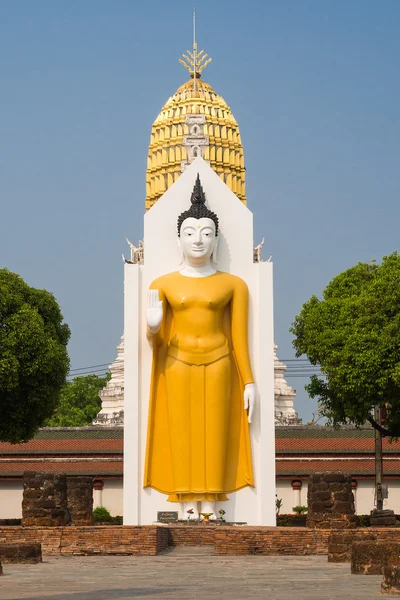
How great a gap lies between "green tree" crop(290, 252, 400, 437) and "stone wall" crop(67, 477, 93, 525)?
6888 millimetres

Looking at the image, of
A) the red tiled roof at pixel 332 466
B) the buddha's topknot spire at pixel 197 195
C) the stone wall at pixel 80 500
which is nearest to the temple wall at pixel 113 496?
the red tiled roof at pixel 332 466

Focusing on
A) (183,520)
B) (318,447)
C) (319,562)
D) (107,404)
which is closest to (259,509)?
(183,520)

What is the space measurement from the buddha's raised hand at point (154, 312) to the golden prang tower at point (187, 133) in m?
32.6

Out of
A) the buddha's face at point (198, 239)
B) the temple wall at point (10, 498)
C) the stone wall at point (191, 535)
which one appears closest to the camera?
the stone wall at point (191, 535)

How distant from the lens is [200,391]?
25.7 m

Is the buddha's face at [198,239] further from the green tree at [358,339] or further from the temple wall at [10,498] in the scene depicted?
the temple wall at [10,498]

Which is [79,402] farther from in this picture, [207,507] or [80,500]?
[207,507]

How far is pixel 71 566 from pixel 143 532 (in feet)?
10.4

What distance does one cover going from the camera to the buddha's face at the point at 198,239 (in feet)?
85.3

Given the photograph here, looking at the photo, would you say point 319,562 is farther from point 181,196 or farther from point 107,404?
point 107,404

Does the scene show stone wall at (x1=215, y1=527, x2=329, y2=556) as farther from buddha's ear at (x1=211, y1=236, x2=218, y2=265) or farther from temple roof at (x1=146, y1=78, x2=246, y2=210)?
temple roof at (x1=146, y1=78, x2=246, y2=210)

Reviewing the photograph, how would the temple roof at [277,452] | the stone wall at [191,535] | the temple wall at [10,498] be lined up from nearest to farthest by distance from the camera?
the stone wall at [191,535], the temple wall at [10,498], the temple roof at [277,452]

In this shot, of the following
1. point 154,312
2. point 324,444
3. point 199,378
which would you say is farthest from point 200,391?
point 324,444

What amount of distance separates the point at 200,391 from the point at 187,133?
33707 millimetres
